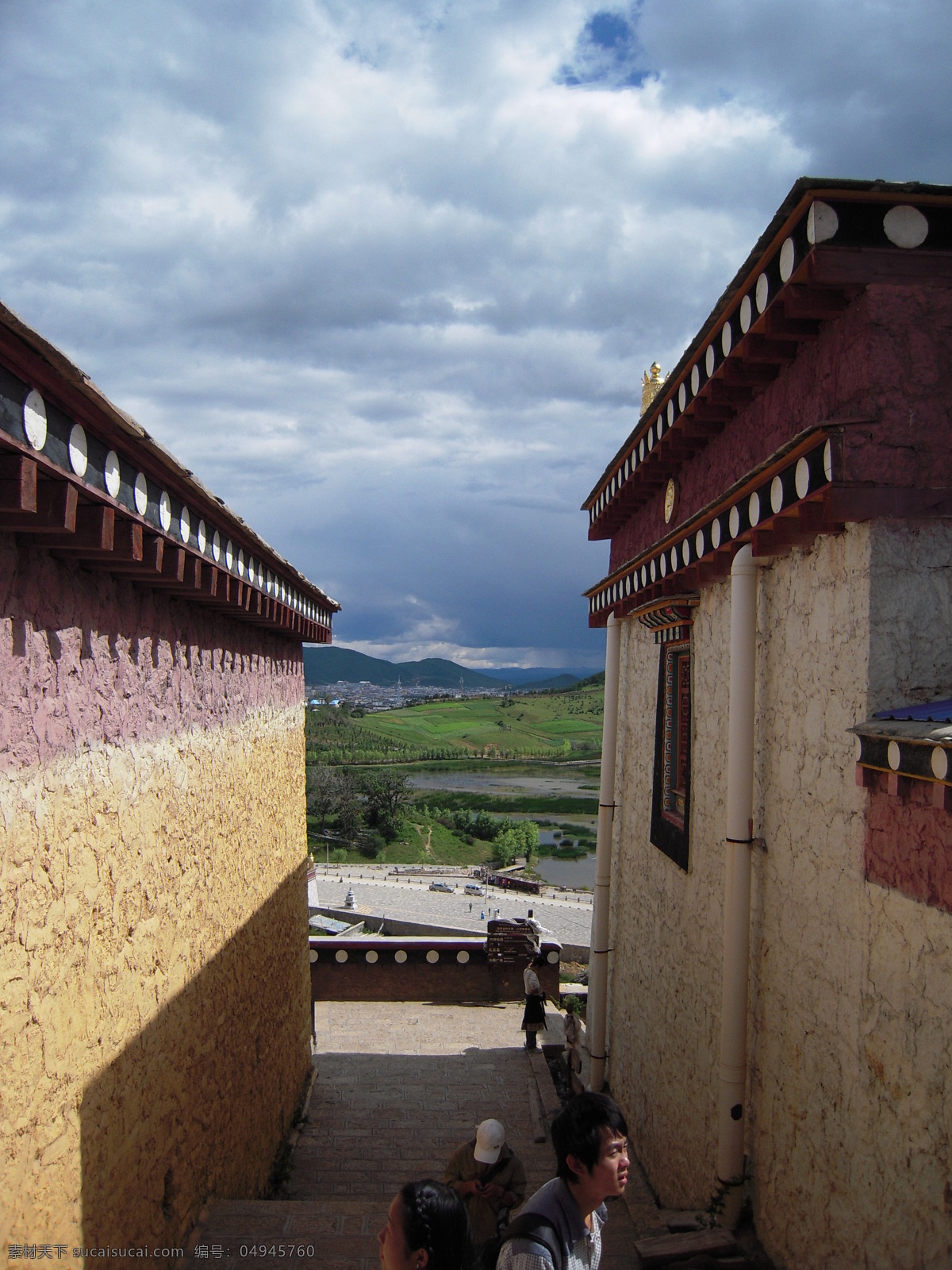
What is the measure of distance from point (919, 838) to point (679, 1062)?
340cm

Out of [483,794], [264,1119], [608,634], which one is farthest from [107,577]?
[483,794]

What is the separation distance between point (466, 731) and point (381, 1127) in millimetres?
95038

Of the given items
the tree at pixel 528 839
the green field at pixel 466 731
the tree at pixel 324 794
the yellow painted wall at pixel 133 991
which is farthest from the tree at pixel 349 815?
the yellow painted wall at pixel 133 991

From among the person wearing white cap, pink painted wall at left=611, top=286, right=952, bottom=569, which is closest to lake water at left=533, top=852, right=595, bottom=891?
the person wearing white cap

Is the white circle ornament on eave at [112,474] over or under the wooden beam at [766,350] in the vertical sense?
under

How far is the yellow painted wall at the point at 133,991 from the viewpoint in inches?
108

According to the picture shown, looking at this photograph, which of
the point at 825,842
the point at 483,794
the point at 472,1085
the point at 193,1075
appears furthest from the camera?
the point at 483,794

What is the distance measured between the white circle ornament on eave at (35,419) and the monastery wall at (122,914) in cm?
44

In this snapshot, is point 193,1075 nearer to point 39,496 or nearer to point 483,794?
point 39,496

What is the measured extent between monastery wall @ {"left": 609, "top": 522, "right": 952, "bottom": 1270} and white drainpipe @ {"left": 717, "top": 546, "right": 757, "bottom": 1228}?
0.06 meters

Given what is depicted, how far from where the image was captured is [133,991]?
3643 millimetres

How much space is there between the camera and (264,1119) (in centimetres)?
601

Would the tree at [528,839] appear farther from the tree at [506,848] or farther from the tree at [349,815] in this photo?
the tree at [349,815]

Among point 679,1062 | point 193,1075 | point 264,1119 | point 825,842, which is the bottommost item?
point 264,1119
